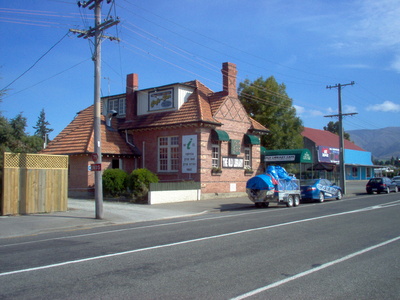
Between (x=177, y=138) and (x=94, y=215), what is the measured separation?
1047 cm

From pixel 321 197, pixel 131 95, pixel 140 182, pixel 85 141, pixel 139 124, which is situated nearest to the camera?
pixel 140 182

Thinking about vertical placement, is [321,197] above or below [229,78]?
below

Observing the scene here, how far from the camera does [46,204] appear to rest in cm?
1675

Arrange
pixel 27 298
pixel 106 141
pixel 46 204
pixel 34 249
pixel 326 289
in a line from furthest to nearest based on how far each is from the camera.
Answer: pixel 106 141 → pixel 46 204 → pixel 34 249 → pixel 326 289 → pixel 27 298

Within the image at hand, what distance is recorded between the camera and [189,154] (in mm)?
24984

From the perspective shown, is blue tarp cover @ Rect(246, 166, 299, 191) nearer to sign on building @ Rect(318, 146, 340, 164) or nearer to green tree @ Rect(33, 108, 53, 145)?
sign on building @ Rect(318, 146, 340, 164)

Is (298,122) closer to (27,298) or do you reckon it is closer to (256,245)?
(256,245)

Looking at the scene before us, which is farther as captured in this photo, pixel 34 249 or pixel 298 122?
pixel 298 122

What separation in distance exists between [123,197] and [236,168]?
28.2 ft

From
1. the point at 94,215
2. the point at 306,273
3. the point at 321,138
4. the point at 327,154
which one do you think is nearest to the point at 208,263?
the point at 306,273

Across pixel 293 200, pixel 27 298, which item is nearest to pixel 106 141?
pixel 293 200

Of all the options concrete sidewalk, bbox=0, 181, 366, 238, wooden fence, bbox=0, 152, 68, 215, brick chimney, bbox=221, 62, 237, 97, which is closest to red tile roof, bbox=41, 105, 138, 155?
concrete sidewalk, bbox=0, 181, 366, 238

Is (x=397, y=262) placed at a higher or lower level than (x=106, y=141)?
lower

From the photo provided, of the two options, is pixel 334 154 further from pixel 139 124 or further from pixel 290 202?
pixel 290 202
